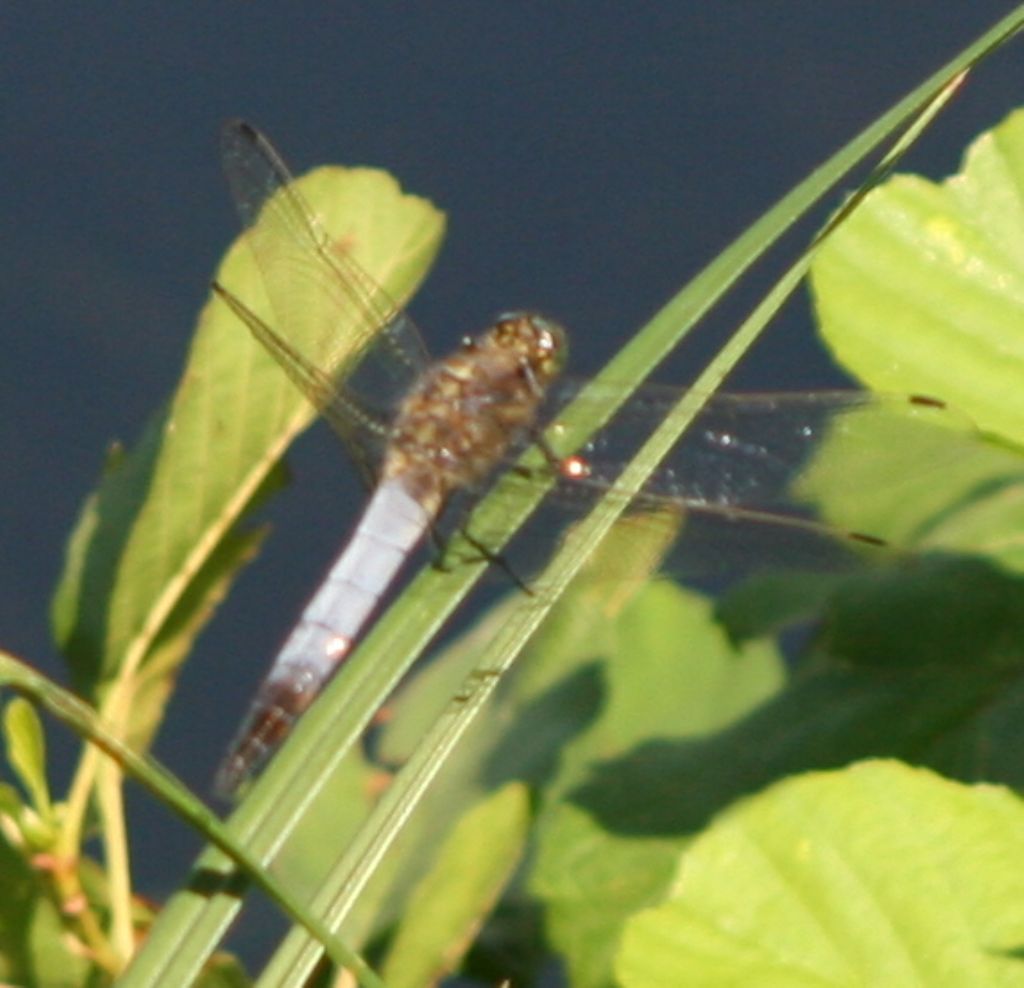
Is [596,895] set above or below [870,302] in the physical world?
below

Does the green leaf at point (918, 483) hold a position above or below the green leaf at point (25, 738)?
above

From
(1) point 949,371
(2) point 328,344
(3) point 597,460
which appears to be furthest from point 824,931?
(2) point 328,344

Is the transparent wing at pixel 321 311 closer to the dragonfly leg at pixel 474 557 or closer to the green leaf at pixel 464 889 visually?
the dragonfly leg at pixel 474 557

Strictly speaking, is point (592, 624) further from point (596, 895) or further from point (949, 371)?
point (949, 371)

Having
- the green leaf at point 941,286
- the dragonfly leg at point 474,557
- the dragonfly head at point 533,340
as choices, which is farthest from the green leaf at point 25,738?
the dragonfly head at point 533,340

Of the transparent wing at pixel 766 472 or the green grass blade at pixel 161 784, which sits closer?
the green grass blade at pixel 161 784

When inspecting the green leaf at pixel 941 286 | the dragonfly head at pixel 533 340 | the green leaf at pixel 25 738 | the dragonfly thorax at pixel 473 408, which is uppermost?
the green leaf at pixel 941 286

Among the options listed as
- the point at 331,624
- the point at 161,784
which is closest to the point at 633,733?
the point at 331,624

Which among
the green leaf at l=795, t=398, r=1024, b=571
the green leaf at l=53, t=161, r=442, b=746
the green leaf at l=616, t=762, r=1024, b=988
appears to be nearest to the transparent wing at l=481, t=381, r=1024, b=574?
the green leaf at l=795, t=398, r=1024, b=571
